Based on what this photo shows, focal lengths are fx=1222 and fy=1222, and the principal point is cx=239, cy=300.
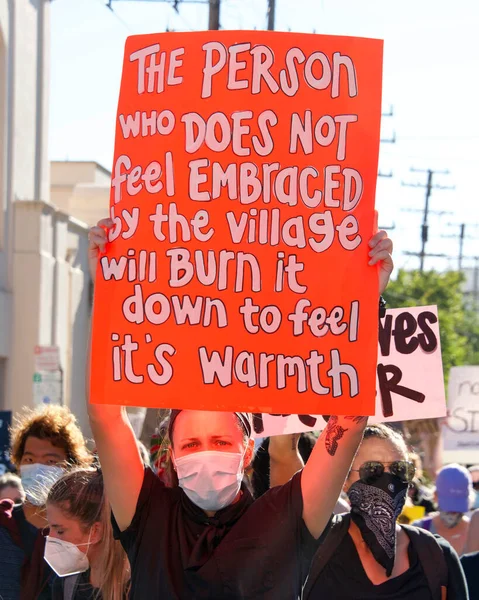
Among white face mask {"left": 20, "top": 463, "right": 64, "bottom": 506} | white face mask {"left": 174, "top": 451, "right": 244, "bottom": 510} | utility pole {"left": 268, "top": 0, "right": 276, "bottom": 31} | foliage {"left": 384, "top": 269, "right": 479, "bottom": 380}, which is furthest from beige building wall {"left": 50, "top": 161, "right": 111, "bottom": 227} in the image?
→ white face mask {"left": 174, "top": 451, "right": 244, "bottom": 510}

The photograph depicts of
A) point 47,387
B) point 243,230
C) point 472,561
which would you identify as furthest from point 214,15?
point 243,230

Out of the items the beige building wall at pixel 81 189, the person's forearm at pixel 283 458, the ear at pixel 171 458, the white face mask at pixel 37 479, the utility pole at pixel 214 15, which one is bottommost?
the white face mask at pixel 37 479

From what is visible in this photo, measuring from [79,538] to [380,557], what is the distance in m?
1.06

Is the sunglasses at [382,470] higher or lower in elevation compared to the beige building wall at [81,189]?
lower

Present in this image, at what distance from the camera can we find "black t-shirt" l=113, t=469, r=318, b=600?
125 inches

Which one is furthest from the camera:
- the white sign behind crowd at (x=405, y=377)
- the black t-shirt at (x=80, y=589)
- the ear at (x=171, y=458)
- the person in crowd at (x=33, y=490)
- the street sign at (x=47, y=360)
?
the street sign at (x=47, y=360)

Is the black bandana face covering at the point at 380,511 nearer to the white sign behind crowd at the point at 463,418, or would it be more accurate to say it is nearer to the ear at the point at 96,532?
the ear at the point at 96,532

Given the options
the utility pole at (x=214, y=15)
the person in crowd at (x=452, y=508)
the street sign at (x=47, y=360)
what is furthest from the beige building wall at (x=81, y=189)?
the person in crowd at (x=452, y=508)

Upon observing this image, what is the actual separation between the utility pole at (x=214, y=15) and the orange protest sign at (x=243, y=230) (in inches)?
482

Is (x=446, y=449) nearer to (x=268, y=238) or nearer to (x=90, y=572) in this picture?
(x=90, y=572)

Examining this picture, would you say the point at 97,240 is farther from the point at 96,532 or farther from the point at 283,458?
the point at 283,458

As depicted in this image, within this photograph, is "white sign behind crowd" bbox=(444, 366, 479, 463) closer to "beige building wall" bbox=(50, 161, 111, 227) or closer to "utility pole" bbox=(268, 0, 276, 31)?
"utility pole" bbox=(268, 0, 276, 31)

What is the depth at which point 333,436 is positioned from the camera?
3.30 metres

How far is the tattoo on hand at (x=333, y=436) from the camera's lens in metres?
3.27
